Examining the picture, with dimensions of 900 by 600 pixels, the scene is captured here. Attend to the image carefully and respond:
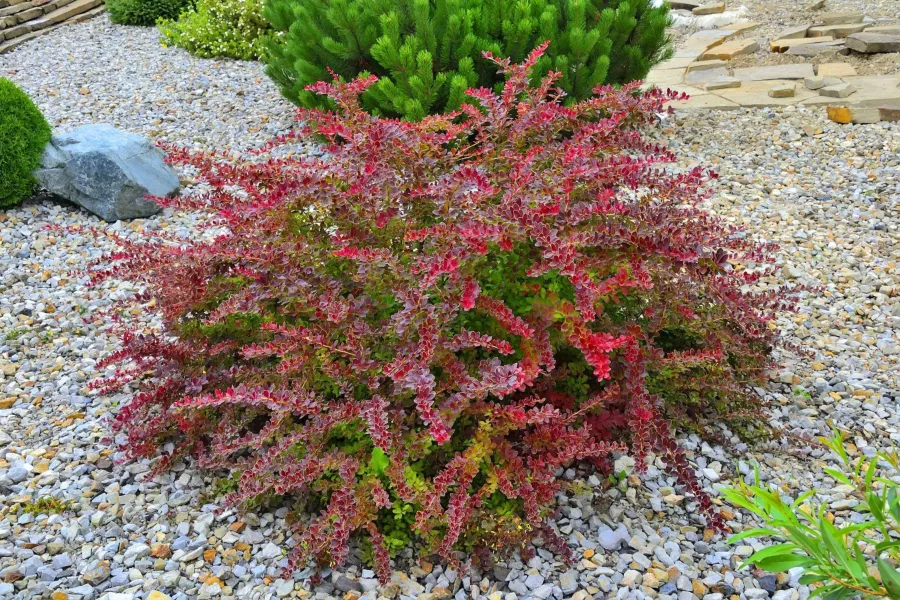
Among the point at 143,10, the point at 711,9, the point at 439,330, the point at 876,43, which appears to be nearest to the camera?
the point at 439,330

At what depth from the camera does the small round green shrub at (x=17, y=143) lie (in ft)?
14.9

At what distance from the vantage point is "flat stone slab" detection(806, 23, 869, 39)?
7605 millimetres

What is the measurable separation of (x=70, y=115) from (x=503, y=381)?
562 cm

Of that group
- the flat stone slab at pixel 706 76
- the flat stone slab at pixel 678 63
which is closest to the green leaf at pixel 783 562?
the flat stone slab at pixel 706 76

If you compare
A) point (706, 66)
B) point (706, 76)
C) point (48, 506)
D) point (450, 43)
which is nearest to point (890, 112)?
point (706, 76)

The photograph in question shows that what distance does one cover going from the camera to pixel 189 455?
2.59m

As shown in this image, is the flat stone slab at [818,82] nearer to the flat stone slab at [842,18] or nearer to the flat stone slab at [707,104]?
the flat stone slab at [707,104]

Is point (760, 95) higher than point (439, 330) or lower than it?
lower

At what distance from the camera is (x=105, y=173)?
452 cm

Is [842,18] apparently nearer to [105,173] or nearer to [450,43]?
[450,43]

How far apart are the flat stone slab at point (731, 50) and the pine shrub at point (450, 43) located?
2007 mm

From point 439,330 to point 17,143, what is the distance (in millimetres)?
3695

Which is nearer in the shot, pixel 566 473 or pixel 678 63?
pixel 566 473

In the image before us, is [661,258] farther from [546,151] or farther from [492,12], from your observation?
[492,12]
